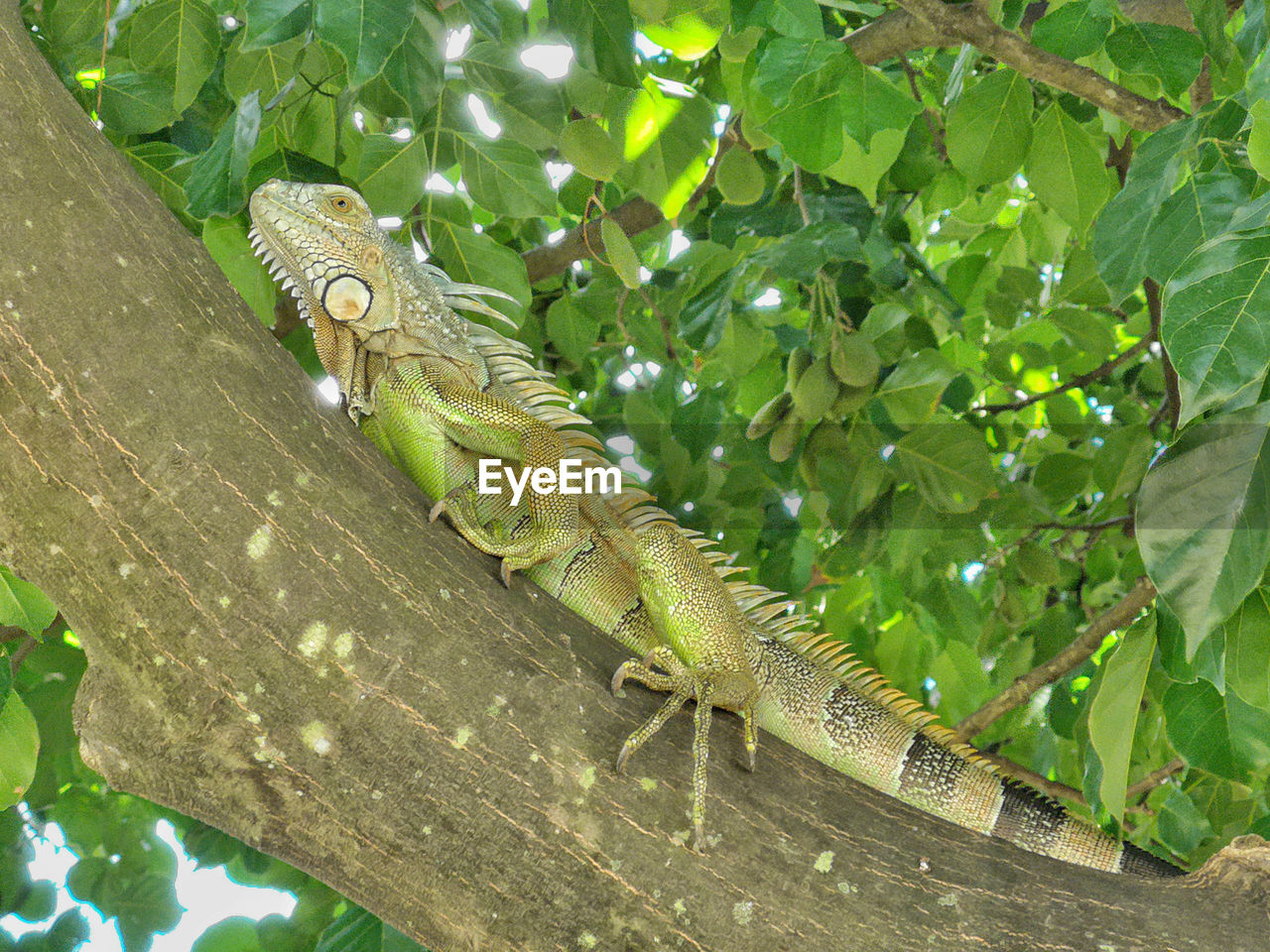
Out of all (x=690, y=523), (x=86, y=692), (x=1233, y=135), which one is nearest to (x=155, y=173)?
(x=86, y=692)

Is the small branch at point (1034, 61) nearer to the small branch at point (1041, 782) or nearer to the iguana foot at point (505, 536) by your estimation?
the iguana foot at point (505, 536)

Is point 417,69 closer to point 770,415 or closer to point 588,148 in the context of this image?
point 588,148

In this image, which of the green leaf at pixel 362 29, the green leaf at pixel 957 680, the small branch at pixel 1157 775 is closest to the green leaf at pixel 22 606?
the green leaf at pixel 362 29

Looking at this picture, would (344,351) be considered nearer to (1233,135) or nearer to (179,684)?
(179,684)

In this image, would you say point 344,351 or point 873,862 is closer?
point 873,862

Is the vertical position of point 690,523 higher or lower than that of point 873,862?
lower

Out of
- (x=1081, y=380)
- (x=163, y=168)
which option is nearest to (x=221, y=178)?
(x=163, y=168)

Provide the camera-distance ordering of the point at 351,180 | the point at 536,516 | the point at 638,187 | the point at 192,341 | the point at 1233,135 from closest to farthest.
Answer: the point at 192,341 → the point at 1233,135 → the point at 536,516 → the point at 638,187 → the point at 351,180
